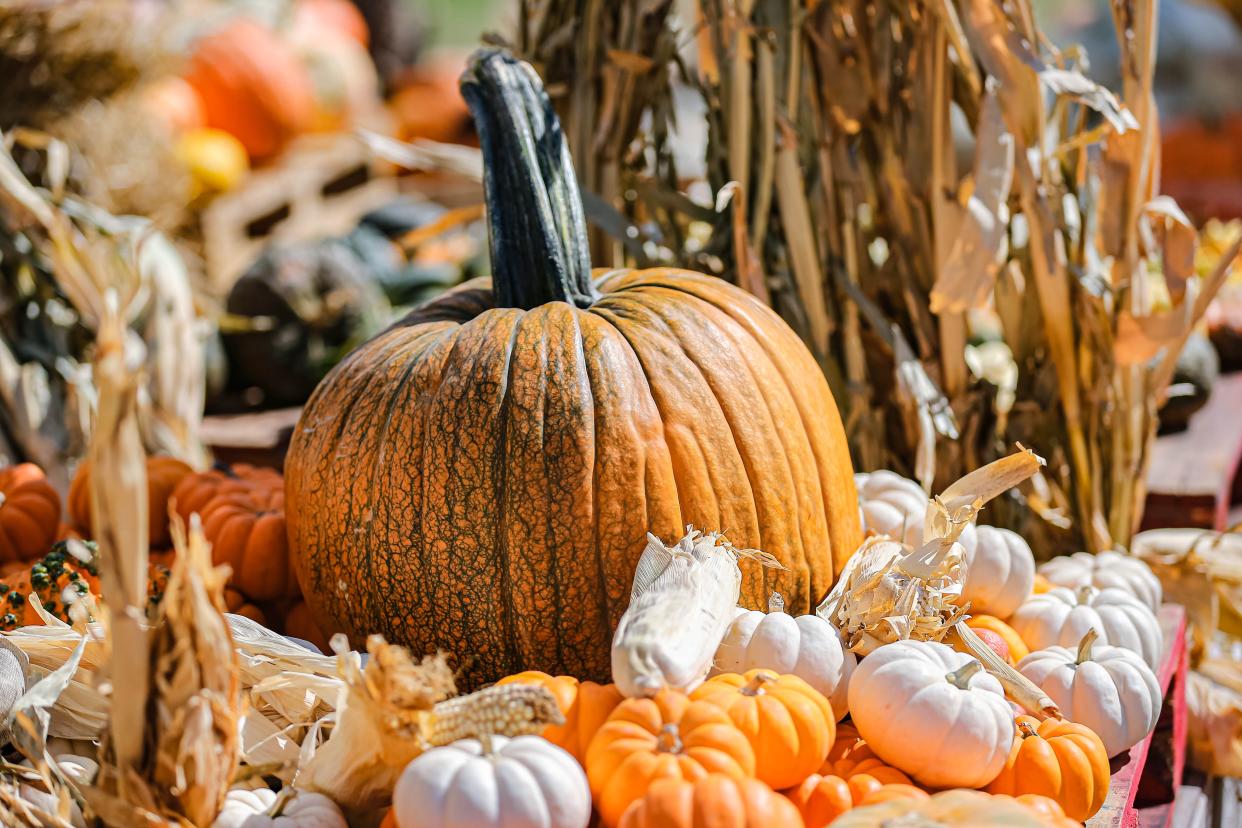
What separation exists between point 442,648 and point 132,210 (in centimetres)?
302

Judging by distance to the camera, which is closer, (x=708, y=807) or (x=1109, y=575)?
(x=708, y=807)

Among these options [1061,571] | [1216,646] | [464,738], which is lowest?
[1216,646]

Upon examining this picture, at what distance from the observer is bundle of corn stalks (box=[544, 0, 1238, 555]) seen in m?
2.33

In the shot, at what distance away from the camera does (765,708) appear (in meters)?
1.41

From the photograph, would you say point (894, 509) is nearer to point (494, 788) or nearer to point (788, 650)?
point (788, 650)

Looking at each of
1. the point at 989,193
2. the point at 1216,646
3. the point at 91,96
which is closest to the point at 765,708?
the point at 989,193

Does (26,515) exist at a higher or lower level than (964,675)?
lower

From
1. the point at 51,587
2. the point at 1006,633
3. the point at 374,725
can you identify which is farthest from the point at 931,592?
the point at 51,587

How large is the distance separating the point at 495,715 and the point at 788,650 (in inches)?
17.1

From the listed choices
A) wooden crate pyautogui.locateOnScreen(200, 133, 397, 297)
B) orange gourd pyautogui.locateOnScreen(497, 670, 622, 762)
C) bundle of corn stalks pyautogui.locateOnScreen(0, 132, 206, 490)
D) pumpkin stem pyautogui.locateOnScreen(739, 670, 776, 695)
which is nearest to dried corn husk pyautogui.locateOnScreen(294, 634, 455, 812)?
orange gourd pyautogui.locateOnScreen(497, 670, 622, 762)

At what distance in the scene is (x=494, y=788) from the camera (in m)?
1.26

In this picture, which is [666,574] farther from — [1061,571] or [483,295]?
[1061,571]

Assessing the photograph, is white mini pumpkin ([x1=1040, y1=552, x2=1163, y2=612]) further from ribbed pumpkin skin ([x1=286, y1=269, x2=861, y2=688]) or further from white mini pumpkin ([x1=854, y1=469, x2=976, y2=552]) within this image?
ribbed pumpkin skin ([x1=286, y1=269, x2=861, y2=688])

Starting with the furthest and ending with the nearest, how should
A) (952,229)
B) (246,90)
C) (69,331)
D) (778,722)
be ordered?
(246,90) → (69,331) → (952,229) → (778,722)
